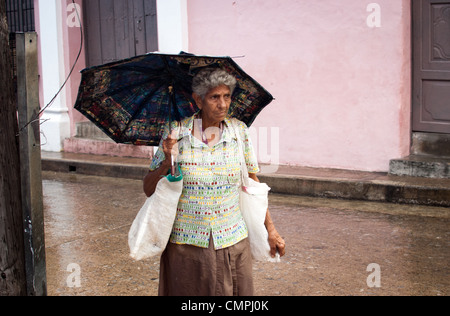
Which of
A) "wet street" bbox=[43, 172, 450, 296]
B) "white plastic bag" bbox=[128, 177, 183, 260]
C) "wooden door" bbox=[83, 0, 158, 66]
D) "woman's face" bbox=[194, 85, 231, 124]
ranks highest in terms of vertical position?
"wooden door" bbox=[83, 0, 158, 66]

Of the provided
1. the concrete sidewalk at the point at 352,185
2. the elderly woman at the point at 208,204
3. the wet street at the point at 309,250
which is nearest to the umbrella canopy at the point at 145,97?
the elderly woman at the point at 208,204

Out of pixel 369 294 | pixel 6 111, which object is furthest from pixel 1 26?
pixel 369 294

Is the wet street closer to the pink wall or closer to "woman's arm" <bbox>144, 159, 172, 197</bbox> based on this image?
the pink wall

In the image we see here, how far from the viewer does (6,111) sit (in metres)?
3.82

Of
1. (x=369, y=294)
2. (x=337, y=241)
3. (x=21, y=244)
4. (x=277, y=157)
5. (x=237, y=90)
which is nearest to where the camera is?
(x=237, y=90)

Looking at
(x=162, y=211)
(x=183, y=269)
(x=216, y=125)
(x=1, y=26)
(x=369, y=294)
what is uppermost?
(x=1, y=26)

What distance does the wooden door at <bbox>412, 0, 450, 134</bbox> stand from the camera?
8102 millimetres

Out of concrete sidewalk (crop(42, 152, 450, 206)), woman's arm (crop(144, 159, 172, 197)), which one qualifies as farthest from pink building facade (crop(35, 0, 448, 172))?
woman's arm (crop(144, 159, 172, 197))

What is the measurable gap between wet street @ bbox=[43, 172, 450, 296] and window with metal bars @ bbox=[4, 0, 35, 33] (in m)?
5.05

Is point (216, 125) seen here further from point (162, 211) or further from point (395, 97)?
point (395, 97)

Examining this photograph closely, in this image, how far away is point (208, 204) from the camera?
3467 millimetres

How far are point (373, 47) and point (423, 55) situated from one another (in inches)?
24.4

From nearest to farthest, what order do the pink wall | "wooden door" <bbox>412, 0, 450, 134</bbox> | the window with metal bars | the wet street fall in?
the wet street < "wooden door" <bbox>412, 0, 450, 134</bbox> < the pink wall < the window with metal bars

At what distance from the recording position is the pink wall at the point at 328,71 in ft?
27.3
